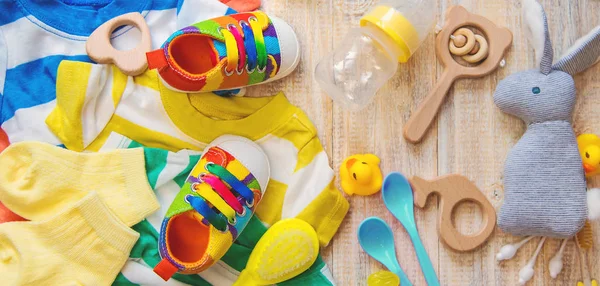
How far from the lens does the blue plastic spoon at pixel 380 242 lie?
3.25 ft

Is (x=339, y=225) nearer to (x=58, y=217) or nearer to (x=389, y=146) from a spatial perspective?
(x=389, y=146)

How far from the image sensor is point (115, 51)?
38.7 inches

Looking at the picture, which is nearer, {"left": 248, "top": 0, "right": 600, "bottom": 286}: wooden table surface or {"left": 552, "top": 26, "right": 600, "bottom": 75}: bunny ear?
{"left": 552, "top": 26, "right": 600, "bottom": 75}: bunny ear

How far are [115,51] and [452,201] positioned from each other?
0.64 metres

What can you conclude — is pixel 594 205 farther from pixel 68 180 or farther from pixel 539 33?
pixel 68 180

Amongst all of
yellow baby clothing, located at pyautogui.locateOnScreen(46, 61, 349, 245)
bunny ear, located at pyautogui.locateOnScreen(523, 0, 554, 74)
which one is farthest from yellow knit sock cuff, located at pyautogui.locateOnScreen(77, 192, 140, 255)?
bunny ear, located at pyautogui.locateOnScreen(523, 0, 554, 74)

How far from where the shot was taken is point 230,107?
39.2 inches

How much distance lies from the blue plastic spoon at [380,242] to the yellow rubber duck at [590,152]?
1.13 ft

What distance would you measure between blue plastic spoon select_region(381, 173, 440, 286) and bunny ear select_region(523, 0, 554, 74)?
0.98 ft

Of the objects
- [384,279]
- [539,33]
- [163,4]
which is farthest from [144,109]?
[539,33]

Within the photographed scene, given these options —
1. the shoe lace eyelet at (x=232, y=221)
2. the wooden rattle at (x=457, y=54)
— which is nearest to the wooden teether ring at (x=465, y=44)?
the wooden rattle at (x=457, y=54)

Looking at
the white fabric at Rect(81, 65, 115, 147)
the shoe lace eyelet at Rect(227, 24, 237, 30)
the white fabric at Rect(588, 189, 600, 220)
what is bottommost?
the white fabric at Rect(81, 65, 115, 147)

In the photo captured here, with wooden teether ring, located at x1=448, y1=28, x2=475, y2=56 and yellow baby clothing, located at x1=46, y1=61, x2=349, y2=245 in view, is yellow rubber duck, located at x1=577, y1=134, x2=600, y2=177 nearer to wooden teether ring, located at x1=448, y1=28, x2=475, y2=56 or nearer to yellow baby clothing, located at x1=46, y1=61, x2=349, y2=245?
wooden teether ring, located at x1=448, y1=28, x2=475, y2=56

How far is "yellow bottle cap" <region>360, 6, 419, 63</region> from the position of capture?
0.93 m
